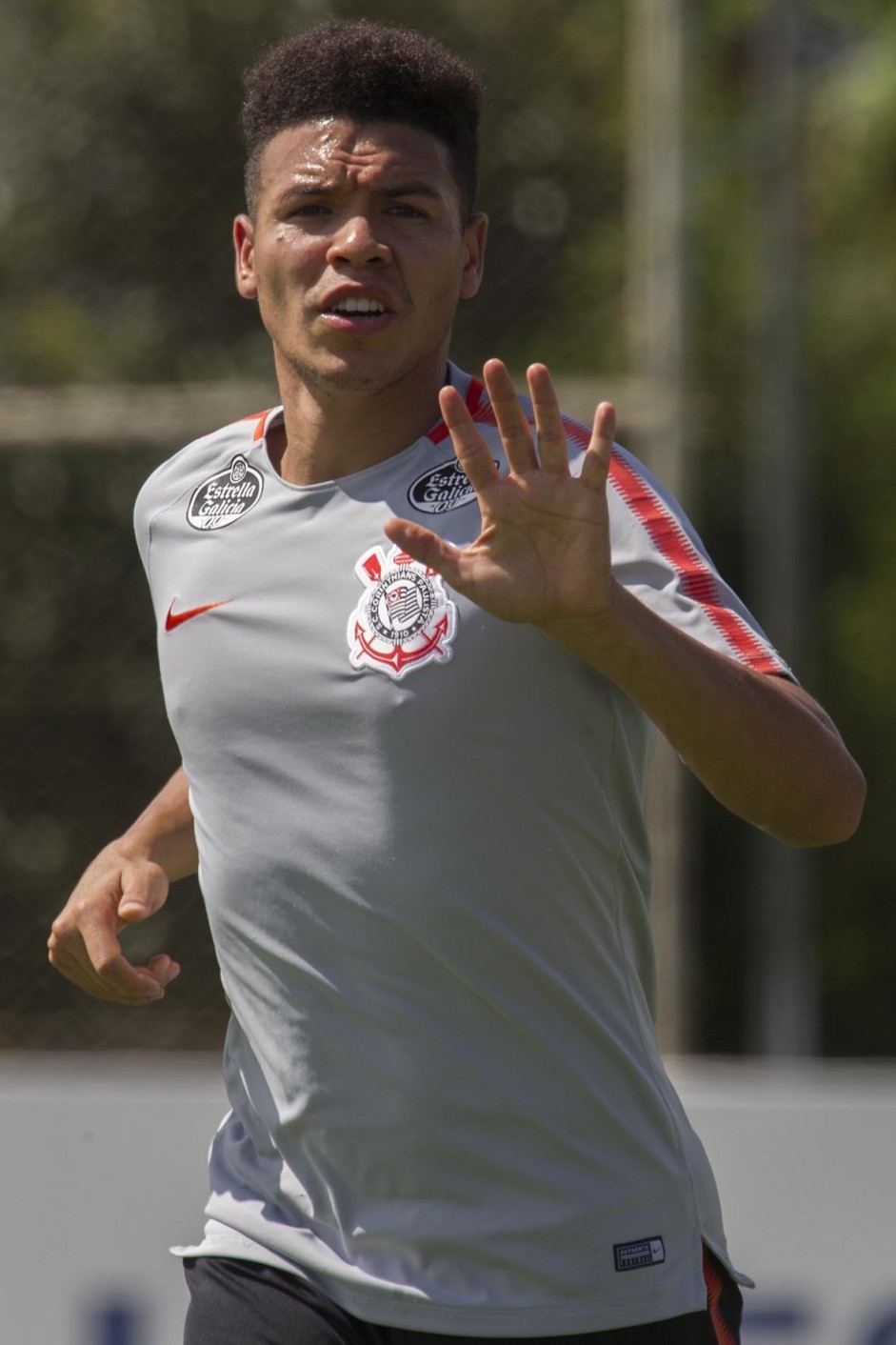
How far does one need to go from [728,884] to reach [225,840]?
13.6 feet

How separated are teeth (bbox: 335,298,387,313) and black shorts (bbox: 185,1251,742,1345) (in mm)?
1099

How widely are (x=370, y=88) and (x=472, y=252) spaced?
24 cm

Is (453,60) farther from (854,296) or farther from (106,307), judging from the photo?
(854,296)

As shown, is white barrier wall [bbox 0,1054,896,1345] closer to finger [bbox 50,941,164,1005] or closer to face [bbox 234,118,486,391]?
finger [bbox 50,941,164,1005]

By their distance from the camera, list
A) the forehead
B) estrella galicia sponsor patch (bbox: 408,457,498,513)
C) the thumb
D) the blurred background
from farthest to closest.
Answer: the blurred background, the thumb, the forehead, estrella galicia sponsor patch (bbox: 408,457,498,513)

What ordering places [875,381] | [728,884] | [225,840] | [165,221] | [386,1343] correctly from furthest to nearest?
[875,381] → [728,884] → [165,221] → [225,840] → [386,1343]

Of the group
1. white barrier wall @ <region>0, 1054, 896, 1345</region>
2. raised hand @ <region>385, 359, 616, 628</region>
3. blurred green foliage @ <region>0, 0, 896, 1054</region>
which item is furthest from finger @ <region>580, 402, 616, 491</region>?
blurred green foliage @ <region>0, 0, 896, 1054</region>

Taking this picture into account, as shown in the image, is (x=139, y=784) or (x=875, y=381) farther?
(x=875, y=381)

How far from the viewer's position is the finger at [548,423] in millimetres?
1765

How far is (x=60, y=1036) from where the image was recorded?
5.38m

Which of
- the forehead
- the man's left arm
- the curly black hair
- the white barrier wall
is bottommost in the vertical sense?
the white barrier wall

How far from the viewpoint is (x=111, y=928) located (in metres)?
2.35

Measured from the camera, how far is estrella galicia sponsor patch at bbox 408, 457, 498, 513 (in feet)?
6.85

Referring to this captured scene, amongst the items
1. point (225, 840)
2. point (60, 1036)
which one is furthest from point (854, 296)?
point (225, 840)
